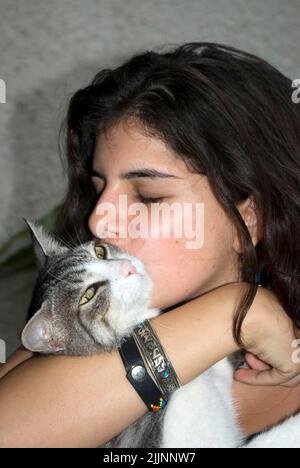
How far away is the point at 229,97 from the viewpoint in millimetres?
1084

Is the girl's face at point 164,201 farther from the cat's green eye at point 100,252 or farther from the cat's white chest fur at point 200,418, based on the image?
the cat's white chest fur at point 200,418

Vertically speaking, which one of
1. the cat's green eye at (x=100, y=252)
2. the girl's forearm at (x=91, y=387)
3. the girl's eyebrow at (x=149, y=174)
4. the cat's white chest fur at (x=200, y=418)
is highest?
the girl's eyebrow at (x=149, y=174)

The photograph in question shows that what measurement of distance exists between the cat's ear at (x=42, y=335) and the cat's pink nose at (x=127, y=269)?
0.18 metres

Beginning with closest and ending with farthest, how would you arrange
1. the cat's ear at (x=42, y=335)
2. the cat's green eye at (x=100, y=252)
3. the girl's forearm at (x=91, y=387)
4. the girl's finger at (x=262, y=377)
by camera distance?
the girl's forearm at (x=91, y=387), the cat's ear at (x=42, y=335), the girl's finger at (x=262, y=377), the cat's green eye at (x=100, y=252)

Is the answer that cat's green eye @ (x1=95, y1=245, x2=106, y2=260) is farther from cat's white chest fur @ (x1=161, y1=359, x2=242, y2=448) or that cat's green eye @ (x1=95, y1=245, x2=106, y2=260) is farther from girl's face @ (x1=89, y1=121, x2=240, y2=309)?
cat's white chest fur @ (x1=161, y1=359, x2=242, y2=448)

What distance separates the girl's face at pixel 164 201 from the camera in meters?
1.03

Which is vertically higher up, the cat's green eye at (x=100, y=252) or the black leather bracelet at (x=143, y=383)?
the cat's green eye at (x=100, y=252)

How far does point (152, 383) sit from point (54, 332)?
255 mm

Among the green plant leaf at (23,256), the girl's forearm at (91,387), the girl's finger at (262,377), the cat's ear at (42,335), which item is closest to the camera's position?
the girl's forearm at (91,387)

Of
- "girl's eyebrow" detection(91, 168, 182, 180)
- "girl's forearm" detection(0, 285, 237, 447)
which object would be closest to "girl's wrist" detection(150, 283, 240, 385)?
"girl's forearm" detection(0, 285, 237, 447)

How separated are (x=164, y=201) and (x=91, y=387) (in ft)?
1.34

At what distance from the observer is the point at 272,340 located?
967mm

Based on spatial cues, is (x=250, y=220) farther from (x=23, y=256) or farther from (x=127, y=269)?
(x=23, y=256)

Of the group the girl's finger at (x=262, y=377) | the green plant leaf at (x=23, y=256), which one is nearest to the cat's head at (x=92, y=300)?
the girl's finger at (x=262, y=377)
